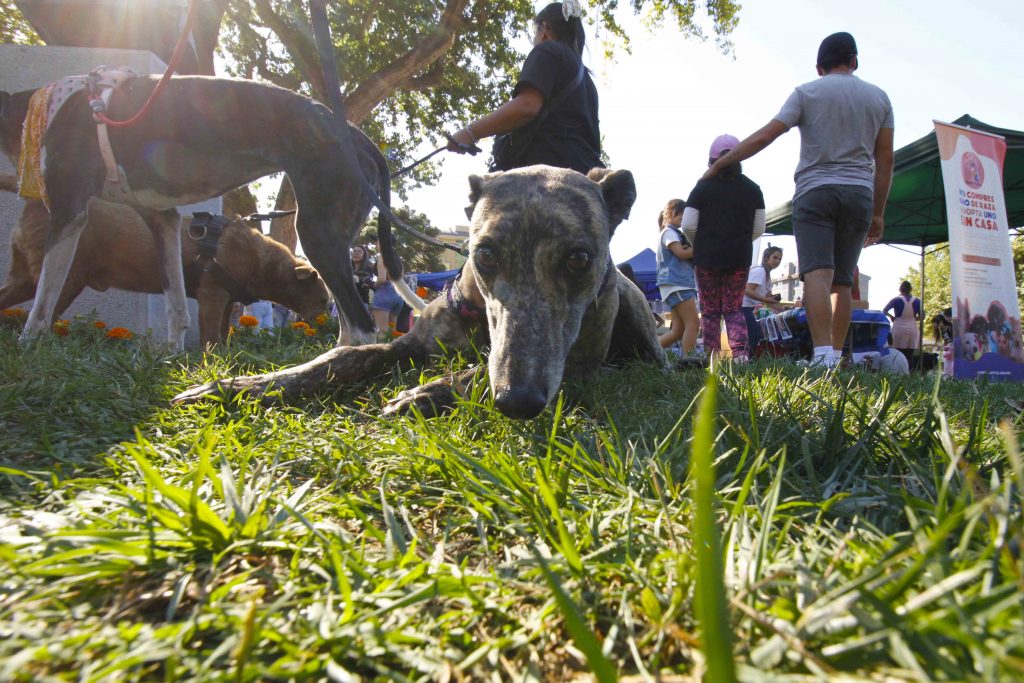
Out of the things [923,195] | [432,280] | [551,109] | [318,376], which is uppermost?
[923,195]

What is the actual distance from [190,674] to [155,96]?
4.56 m

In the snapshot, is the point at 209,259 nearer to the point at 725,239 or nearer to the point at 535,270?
the point at 535,270

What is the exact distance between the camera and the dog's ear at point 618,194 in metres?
3.00

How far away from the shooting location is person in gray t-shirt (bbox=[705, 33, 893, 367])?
4.48 metres

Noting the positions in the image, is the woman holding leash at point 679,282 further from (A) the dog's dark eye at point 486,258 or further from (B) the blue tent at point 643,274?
(B) the blue tent at point 643,274

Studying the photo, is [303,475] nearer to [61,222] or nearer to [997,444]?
[997,444]

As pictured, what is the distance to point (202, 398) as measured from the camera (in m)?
2.27

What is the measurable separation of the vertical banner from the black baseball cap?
11.9ft

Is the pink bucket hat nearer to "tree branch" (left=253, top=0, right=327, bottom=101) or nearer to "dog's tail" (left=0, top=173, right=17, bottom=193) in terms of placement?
"dog's tail" (left=0, top=173, right=17, bottom=193)

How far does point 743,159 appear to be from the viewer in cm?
494

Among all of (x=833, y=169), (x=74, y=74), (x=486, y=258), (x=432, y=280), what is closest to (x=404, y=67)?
(x=432, y=280)

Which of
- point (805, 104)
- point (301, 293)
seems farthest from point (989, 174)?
point (301, 293)

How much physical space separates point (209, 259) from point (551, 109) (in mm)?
3876

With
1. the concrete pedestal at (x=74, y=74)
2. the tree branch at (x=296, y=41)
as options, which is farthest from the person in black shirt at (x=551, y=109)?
the tree branch at (x=296, y=41)
